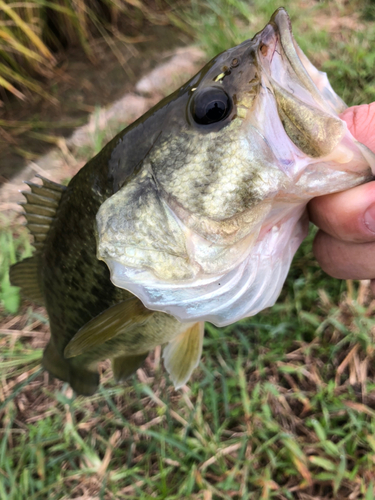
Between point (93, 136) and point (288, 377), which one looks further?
point (93, 136)

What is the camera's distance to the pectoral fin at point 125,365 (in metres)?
1.75

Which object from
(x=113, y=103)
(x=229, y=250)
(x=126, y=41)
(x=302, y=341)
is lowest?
(x=302, y=341)

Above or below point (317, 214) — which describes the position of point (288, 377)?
below

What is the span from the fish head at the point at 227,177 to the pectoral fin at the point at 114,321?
159mm

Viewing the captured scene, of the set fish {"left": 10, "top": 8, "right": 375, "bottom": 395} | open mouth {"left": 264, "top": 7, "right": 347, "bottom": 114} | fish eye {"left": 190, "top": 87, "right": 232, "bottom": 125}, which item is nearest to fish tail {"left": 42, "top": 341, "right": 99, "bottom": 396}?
fish {"left": 10, "top": 8, "right": 375, "bottom": 395}

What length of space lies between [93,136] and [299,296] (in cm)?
218

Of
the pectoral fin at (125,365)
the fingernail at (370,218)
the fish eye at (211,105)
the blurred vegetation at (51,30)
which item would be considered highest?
the blurred vegetation at (51,30)

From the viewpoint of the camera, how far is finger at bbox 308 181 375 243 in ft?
3.23

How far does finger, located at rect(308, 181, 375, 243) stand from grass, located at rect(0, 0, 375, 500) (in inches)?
36.5

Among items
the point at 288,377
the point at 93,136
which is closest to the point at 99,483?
the point at 288,377

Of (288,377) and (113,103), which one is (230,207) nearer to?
(288,377)

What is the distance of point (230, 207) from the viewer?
0.93 meters

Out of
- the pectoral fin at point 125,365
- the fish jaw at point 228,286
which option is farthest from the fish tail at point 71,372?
the fish jaw at point 228,286

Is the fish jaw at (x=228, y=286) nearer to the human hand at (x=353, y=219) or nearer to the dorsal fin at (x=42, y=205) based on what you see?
the human hand at (x=353, y=219)
